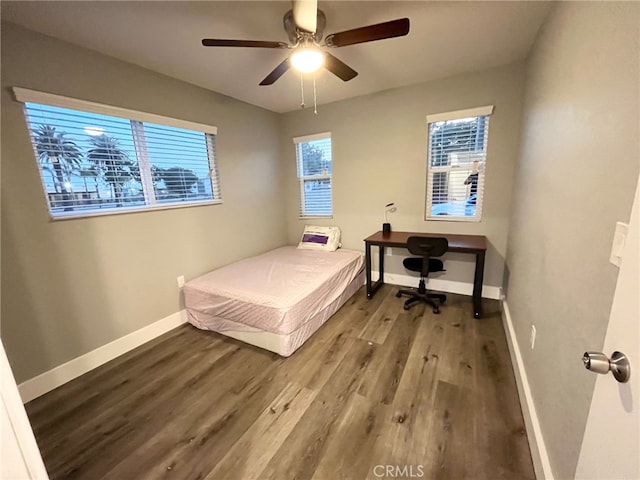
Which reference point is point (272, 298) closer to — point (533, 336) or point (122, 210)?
point (122, 210)

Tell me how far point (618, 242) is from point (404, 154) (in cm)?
277

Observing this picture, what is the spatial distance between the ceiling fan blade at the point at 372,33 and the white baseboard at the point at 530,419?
7.43 feet

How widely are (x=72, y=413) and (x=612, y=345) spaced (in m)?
2.80

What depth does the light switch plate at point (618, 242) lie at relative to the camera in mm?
786

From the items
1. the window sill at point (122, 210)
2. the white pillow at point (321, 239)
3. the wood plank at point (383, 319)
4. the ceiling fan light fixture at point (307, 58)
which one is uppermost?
the ceiling fan light fixture at point (307, 58)

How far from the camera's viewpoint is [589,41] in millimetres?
1131

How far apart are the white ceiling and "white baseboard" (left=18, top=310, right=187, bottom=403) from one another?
8.03 feet

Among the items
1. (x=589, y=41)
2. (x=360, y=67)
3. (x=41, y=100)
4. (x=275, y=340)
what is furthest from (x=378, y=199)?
(x=41, y=100)

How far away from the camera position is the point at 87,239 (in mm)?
2160

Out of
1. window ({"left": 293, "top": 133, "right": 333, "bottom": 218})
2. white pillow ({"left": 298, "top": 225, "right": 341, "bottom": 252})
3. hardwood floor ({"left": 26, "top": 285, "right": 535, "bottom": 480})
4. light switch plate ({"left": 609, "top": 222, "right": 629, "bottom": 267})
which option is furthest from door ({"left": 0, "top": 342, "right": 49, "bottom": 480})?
window ({"left": 293, "top": 133, "right": 333, "bottom": 218})

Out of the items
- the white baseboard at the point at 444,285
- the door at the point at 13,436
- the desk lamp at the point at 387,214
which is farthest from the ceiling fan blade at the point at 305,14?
the white baseboard at the point at 444,285

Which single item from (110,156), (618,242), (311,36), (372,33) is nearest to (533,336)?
(618,242)

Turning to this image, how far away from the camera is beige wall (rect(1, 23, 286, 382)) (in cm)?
180

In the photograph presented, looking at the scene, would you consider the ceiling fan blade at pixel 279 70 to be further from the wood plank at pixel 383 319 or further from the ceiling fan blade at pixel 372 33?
the wood plank at pixel 383 319
